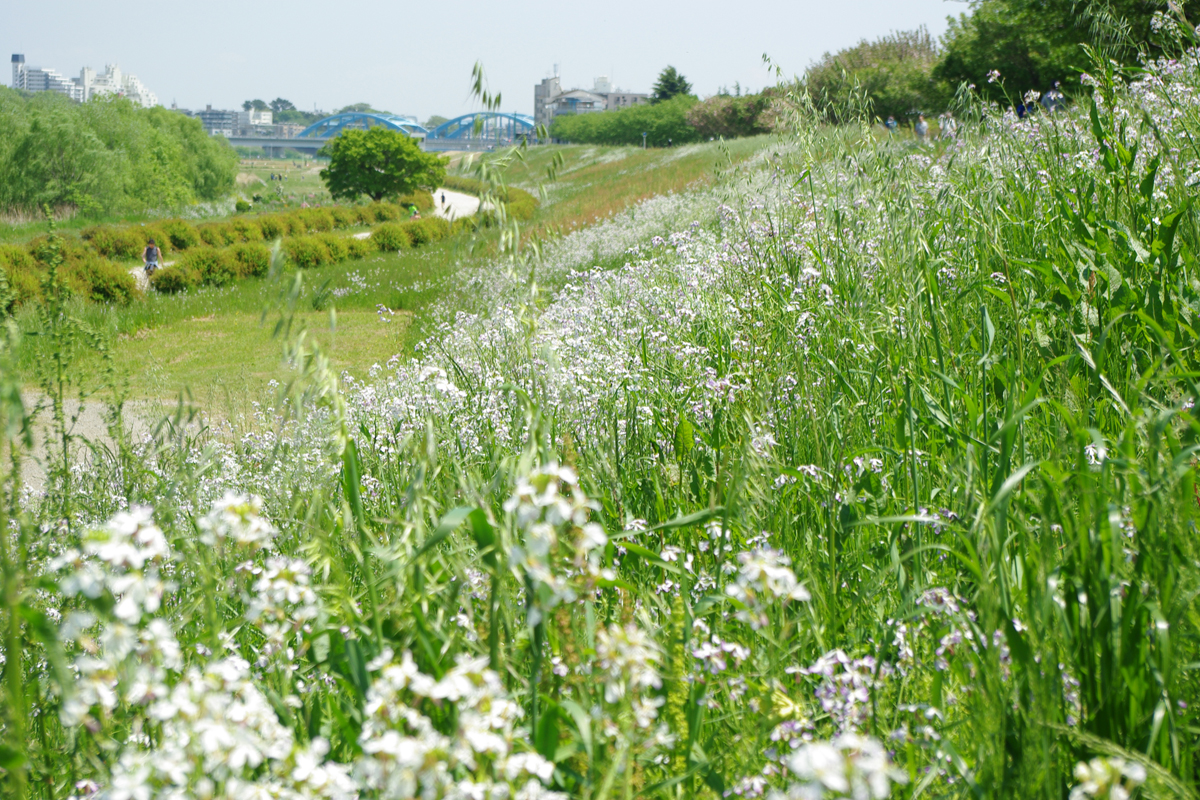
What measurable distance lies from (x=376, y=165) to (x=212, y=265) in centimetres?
2911

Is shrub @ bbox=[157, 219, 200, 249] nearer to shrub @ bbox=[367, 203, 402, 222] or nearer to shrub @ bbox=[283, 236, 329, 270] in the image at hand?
shrub @ bbox=[283, 236, 329, 270]

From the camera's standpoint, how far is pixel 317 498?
57.7 inches

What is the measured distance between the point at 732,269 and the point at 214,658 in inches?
171

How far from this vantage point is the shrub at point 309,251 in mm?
21266

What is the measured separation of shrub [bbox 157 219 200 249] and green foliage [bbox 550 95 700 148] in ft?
141

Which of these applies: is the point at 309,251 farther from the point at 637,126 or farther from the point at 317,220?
the point at 637,126

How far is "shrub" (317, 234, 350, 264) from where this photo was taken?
2274 centimetres

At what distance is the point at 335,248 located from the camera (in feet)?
75.3

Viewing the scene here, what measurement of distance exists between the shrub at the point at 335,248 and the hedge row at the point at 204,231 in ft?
7.75

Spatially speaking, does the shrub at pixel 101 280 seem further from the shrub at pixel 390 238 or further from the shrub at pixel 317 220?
the shrub at pixel 317 220

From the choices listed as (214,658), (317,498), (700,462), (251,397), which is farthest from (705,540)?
(251,397)

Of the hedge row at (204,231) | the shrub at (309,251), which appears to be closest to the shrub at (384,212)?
the hedge row at (204,231)

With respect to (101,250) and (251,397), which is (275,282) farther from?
(101,250)

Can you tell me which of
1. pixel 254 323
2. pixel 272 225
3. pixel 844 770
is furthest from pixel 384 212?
pixel 844 770
